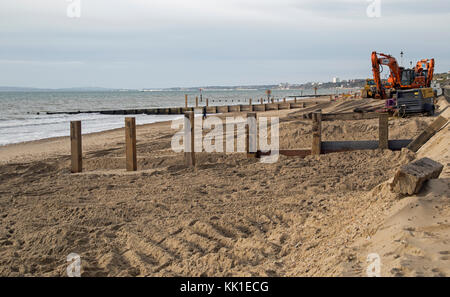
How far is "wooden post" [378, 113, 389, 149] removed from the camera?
33.3 ft

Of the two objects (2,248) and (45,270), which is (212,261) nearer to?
(45,270)

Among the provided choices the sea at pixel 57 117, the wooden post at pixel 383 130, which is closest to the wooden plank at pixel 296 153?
the wooden post at pixel 383 130

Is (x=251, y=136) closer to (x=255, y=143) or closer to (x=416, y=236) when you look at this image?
(x=255, y=143)

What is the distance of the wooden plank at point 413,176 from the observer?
509 centimetres

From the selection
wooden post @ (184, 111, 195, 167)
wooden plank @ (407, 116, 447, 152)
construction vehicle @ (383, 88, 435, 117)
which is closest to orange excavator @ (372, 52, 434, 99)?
construction vehicle @ (383, 88, 435, 117)

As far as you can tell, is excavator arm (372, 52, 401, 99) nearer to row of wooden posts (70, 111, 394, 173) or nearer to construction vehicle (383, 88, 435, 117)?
construction vehicle (383, 88, 435, 117)

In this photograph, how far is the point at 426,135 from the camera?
10.2 m

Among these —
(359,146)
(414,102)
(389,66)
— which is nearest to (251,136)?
(359,146)

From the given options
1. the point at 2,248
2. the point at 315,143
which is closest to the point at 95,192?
the point at 2,248

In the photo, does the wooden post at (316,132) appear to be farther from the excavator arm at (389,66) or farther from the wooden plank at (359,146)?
the excavator arm at (389,66)

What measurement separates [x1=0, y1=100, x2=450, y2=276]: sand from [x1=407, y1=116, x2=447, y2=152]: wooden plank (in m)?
0.17

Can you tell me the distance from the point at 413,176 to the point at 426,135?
5716mm

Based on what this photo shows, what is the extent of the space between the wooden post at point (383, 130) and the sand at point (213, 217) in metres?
0.24

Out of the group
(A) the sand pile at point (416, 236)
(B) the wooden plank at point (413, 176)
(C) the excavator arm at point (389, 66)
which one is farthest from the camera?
(C) the excavator arm at point (389, 66)
